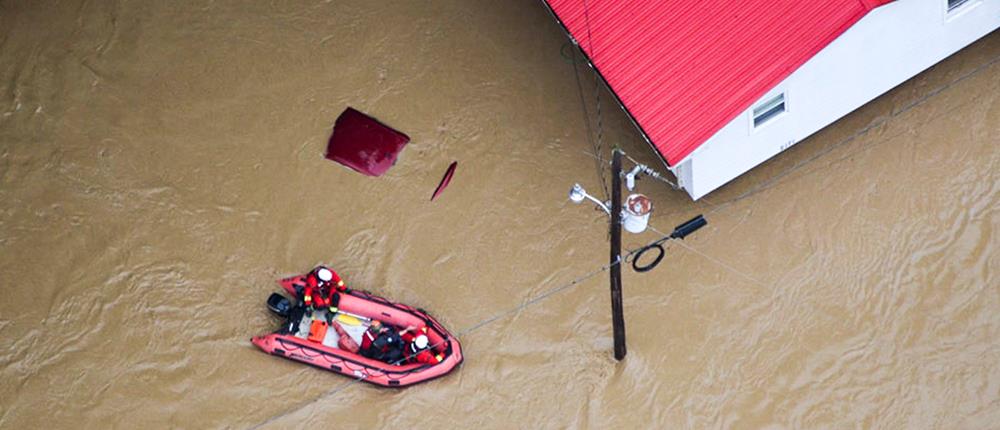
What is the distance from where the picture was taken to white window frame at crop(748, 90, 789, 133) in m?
15.2

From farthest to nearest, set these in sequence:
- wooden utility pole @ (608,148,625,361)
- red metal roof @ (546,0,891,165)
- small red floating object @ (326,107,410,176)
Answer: small red floating object @ (326,107,410,176)
red metal roof @ (546,0,891,165)
wooden utility pole @ (608,148,625,361)

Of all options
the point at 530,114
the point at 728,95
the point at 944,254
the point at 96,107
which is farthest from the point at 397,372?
the point at 944,254

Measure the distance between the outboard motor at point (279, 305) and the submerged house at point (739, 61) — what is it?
5669 millimetres

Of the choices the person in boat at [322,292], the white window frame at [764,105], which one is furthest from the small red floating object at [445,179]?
the white window frame at [764,105]

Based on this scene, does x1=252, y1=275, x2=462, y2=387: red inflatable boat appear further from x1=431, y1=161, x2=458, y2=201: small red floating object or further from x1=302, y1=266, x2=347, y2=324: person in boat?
x1=431, y1=161, x2=458, y2=201: small red floating object

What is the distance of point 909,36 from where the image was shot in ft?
52.2

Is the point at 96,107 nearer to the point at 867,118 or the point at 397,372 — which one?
the point at 397,372

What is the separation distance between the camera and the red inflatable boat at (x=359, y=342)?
15367 millimetres

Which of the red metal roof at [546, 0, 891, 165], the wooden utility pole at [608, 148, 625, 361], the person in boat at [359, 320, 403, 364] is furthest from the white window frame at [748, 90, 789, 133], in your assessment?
the person in boat at [359, 320, 403, 364]

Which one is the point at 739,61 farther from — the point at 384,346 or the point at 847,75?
the point at 384,346

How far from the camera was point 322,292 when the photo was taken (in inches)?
618

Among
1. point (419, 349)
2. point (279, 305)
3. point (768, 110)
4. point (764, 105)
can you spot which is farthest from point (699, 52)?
point (279, 305)

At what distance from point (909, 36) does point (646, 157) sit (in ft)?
14.0

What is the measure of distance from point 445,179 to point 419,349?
316 cm
